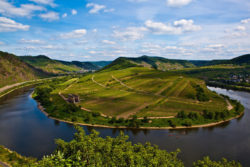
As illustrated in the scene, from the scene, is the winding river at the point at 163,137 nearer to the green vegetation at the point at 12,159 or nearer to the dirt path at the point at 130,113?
the green vegetation at the point at 12,159

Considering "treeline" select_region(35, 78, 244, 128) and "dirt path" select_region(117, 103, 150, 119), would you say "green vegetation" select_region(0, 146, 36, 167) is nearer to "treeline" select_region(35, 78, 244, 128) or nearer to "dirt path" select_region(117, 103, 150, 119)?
"treeline" select_region(35, 78, 244, 128)

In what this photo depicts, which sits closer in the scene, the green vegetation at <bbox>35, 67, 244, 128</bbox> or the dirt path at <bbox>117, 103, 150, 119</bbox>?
the green vegetation at <bbox>35, 67, 244, 128</bbox>

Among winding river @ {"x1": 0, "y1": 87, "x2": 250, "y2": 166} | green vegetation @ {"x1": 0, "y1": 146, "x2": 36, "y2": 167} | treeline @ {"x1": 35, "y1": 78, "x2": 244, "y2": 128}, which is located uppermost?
treeline @ {"x1": 35, "y1": 78, "x2": 244, "y2": 128}

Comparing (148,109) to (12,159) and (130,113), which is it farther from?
(12,159)

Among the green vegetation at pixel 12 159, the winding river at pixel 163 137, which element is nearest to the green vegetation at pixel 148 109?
the winding river at pixel 163 137

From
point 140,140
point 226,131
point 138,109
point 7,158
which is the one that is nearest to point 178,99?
point 138,109

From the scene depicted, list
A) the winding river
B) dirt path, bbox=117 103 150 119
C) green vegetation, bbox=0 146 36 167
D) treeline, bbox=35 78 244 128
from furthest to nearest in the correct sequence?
dirt path, bbox=117 103 150 119
treeline, bbox=35 78 244 128
the winding river
green vegetation, bbox=0 146 36 167

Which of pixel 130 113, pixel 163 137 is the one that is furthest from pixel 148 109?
pixel 163 137

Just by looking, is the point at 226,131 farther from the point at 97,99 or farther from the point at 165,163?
the point at 97,99

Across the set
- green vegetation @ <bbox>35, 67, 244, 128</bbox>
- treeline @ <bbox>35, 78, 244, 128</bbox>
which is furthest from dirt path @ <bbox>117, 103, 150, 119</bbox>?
treeline @ <bbox>35, 78, 244, 128</bbox>
